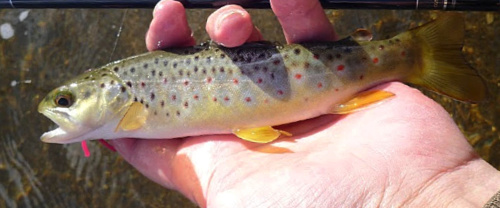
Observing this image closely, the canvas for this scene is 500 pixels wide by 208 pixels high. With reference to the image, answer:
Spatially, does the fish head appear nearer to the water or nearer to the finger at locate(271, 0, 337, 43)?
the finger at locate(271, 0, 337, 43)

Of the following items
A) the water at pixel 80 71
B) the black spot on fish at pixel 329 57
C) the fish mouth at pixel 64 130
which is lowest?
the water at pixel 80 71

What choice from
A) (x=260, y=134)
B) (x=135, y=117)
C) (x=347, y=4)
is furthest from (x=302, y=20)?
(x=135, y=117)

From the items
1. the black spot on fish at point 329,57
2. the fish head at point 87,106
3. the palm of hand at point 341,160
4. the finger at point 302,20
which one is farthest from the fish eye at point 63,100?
the black spot on fish at point 329,57

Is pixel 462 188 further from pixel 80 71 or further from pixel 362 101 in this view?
pixel 80 71

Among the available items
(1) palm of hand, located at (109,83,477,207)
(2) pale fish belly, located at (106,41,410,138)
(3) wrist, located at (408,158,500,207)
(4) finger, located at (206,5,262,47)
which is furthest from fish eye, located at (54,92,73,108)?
(3) wrist, located at (408,158,500,207)

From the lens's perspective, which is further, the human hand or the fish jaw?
the fish jaw

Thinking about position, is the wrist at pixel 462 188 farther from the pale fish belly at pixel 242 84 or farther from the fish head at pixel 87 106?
the fish head at pixel 87 106

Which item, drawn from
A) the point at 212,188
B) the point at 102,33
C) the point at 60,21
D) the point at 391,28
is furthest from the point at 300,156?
the point at 60,21
